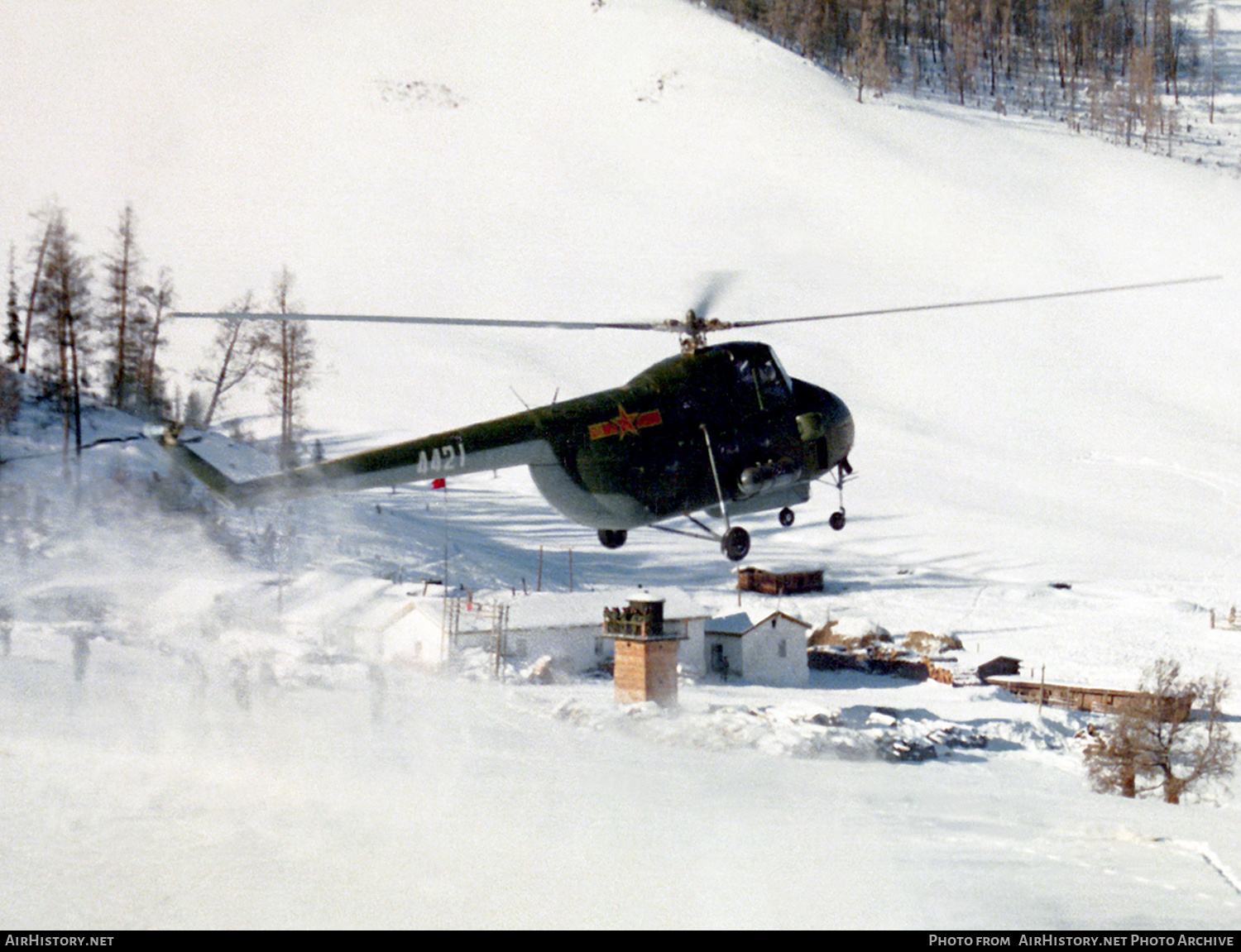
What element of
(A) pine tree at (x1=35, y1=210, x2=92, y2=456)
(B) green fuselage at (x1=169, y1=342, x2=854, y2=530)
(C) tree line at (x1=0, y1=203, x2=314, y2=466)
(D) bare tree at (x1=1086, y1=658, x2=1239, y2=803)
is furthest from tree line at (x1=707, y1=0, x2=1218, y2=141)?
(B) green fuselage at (x1=169, y1=342, x2=854, y2=530)

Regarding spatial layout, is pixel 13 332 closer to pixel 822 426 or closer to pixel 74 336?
pixel 74 336

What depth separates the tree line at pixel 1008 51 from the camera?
14312cm

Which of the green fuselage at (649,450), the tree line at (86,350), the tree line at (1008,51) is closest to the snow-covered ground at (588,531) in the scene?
the tree line at (86,350)

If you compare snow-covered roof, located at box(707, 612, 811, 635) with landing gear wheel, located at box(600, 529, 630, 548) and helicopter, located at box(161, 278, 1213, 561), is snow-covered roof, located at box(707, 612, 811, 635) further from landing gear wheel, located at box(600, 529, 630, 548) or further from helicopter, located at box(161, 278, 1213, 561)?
landing gear wheel, located at box(600, 529, 630, 548)

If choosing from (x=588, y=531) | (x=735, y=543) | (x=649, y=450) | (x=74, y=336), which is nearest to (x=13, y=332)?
(x=74, y=336)

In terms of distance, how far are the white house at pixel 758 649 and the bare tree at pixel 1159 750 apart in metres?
12.5

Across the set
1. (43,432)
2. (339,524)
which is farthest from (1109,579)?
(43,432)

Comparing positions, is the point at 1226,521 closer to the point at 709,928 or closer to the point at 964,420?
the point at 964,420

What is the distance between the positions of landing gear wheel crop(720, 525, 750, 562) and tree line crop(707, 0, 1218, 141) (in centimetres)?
13036

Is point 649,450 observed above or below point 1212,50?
below

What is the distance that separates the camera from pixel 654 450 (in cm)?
1895

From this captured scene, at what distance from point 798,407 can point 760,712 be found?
891 inches

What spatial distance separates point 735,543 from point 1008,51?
154m

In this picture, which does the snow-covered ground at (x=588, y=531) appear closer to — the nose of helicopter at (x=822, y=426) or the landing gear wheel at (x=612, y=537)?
the landing gear wheel at (x=612, y=537)
